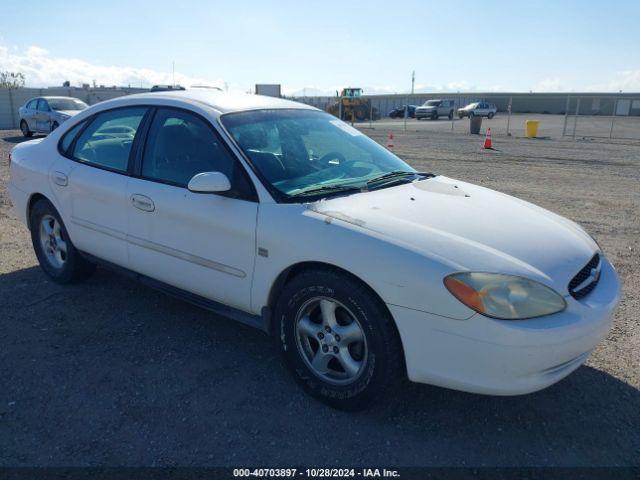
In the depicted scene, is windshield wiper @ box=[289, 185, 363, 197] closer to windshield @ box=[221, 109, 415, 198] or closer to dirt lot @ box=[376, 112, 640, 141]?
windshield @ box=[221, 109, 415, 198]

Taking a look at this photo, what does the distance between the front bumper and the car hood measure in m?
0.23

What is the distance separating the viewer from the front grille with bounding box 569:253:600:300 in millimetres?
2762

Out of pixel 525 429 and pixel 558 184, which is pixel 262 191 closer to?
pixel 525 429

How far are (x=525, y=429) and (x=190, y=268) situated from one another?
222 centimetres

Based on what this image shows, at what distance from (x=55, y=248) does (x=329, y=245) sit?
314 cm

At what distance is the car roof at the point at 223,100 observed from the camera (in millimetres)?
3679

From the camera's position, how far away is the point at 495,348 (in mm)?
2434

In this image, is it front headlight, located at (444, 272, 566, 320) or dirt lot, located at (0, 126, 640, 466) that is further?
dirt lot, located at (0, 126, 640, 466)

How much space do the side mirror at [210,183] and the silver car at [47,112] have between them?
56.2 feet

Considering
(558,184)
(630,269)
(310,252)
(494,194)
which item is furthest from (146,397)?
(558,184)

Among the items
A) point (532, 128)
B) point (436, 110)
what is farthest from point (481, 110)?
point (532, 128)

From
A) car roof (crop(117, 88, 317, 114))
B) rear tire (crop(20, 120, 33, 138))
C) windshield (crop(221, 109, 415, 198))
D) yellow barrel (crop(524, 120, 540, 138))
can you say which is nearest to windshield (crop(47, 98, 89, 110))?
rear tire (crop(20, 120, 33, 138))

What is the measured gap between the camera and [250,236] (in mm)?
3107

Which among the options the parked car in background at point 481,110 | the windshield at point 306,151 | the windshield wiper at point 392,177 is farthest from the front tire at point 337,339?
the parked car in background at point 481,110
